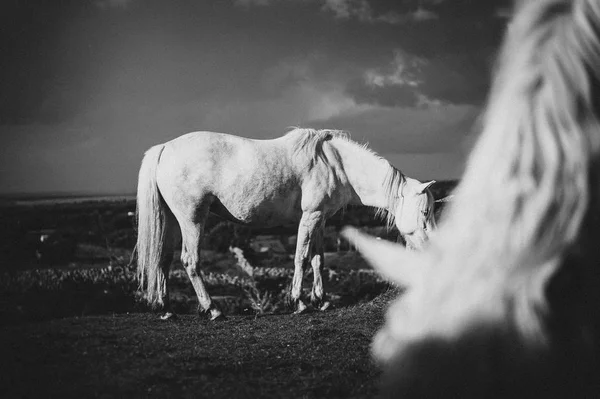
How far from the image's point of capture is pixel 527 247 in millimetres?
718

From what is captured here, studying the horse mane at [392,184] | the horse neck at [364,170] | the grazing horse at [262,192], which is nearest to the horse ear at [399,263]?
the grazing horse at [262,192]

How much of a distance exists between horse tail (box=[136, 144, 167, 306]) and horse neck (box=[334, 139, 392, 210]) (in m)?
2.42

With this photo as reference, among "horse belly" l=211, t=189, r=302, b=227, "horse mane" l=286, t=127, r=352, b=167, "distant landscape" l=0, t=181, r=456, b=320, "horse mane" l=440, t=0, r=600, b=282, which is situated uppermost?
"horse mane" l=440, t=0, r=600, b=282

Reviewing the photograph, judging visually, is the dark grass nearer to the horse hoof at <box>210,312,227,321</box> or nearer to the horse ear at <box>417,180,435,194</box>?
the horse hoof at <box>210,312,227,321</box>

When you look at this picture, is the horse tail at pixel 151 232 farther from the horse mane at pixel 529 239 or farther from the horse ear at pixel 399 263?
the horse mane at pixel 529 239

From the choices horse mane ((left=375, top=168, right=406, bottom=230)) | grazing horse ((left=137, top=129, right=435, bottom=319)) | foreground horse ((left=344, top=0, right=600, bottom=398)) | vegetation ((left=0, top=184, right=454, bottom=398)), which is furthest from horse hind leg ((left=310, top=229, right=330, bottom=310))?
foreground horse ((left=344, top=0, right=600, bottom=398))

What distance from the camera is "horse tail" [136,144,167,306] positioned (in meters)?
5.84

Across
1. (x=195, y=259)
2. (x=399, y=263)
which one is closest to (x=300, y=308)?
(x=195, y=259)

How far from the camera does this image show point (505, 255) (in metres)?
0.73

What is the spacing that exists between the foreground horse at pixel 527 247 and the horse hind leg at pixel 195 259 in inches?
202

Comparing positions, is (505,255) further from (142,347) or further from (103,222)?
(103,222)

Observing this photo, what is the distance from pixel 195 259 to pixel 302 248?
1369mm

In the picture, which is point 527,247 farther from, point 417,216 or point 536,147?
point 417,216

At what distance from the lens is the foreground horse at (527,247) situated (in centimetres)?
72
